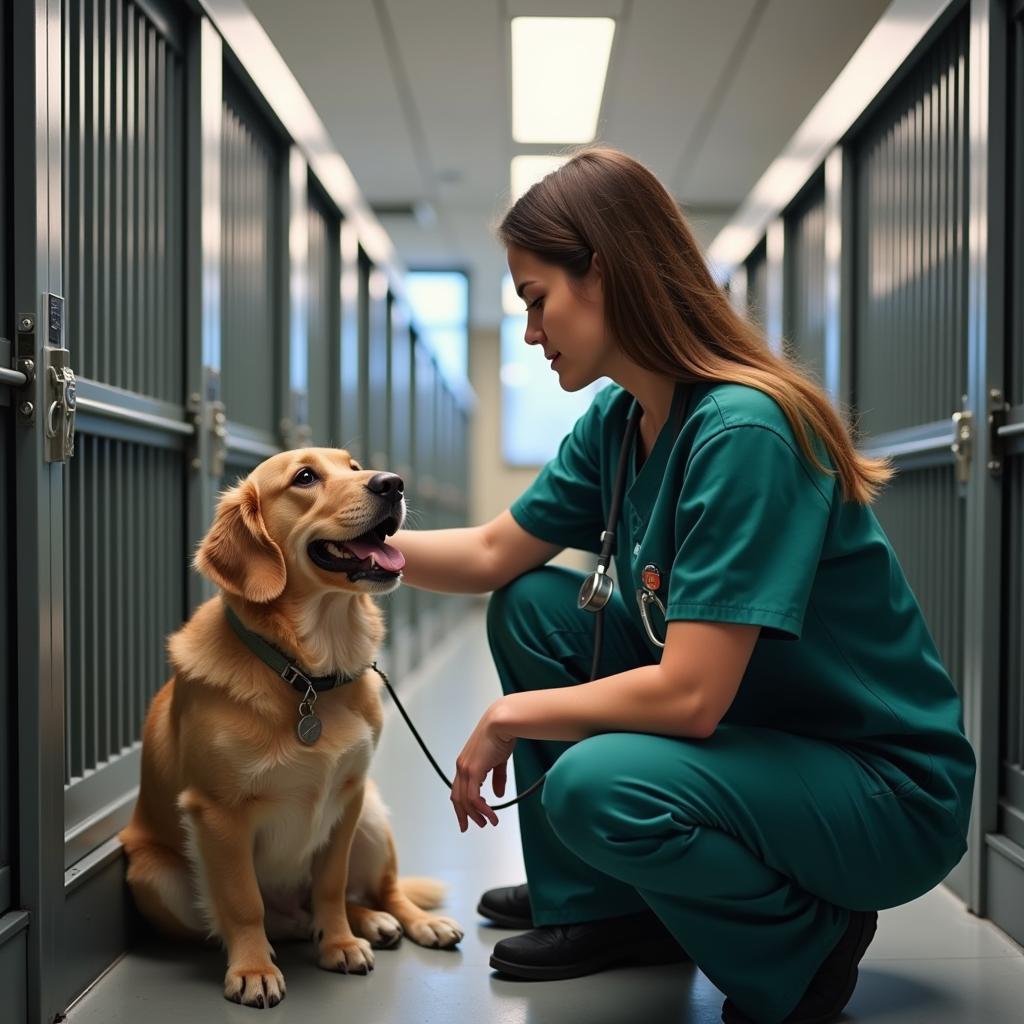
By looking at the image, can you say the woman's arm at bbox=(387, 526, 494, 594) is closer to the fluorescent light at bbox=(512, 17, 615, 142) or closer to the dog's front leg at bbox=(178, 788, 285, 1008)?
the dog's front leg at bbox=(178, 788, 285, 1008)

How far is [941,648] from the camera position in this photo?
8.18 feet

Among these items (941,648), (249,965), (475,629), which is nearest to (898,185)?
(941,648)

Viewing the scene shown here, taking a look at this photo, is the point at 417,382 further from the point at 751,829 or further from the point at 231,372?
the point at 751,829

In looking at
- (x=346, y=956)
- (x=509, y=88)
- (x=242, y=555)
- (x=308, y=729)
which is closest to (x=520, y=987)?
(x=346, y=956)

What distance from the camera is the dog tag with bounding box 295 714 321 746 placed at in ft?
5.23

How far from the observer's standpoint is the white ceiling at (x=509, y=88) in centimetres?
469

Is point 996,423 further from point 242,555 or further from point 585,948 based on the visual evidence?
point 242,555

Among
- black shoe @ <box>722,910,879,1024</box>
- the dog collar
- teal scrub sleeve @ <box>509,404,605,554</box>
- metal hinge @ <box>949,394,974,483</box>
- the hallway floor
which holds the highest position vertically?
metal hinge @ <box>949,394,974,483</box>

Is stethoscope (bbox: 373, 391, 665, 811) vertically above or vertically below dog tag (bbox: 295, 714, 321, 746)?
above

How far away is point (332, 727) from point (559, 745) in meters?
0.36

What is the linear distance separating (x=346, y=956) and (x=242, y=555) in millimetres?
610

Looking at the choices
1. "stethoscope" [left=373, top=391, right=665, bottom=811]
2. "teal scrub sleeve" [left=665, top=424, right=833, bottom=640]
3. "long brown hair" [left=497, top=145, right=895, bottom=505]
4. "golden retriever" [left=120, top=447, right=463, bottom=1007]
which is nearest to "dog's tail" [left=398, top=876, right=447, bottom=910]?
"golden retriever" [left=120, top=447, right=463, bottom=1007]

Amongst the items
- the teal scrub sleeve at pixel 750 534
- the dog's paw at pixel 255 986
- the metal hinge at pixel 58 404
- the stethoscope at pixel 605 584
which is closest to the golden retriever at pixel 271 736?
the dog's paw at pixel 255 986

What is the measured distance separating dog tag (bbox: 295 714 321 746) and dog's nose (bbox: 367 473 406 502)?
1.09 feet
